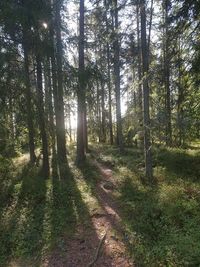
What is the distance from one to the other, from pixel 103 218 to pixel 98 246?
168cm

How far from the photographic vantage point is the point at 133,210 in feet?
31.4

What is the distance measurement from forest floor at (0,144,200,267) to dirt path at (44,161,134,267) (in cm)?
2

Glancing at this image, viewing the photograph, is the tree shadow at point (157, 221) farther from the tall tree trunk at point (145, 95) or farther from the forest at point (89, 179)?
the tall tree trunk at point (145, 95)

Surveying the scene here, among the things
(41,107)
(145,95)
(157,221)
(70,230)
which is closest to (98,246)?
(70,230)

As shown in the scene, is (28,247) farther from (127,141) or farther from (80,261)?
(127,141)

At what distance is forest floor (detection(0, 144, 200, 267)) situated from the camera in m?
7.25

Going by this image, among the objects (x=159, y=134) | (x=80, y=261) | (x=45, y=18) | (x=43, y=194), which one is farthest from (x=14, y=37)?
(x=80, y=261)

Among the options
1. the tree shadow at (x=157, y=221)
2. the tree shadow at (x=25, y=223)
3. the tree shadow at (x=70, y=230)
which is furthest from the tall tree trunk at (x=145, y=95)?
the tree shadow at (x=25, y=223)

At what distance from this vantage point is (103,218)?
9359 mm

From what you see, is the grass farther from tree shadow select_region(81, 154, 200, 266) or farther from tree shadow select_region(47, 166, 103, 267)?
tree shadow select_region(47, 166, 103, 267)

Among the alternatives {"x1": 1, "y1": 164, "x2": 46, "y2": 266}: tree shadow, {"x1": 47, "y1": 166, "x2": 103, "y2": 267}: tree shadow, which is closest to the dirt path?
{"x1": 47, "y1": 166, "x2": 103, "y2": 267}: tree shadow

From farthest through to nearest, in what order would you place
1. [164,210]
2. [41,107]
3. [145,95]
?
1. [145,95]
2. [41,107]
3. [164,210]

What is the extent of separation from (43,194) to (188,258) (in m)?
6.42

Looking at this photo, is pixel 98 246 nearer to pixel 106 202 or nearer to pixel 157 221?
pixel 157 221
